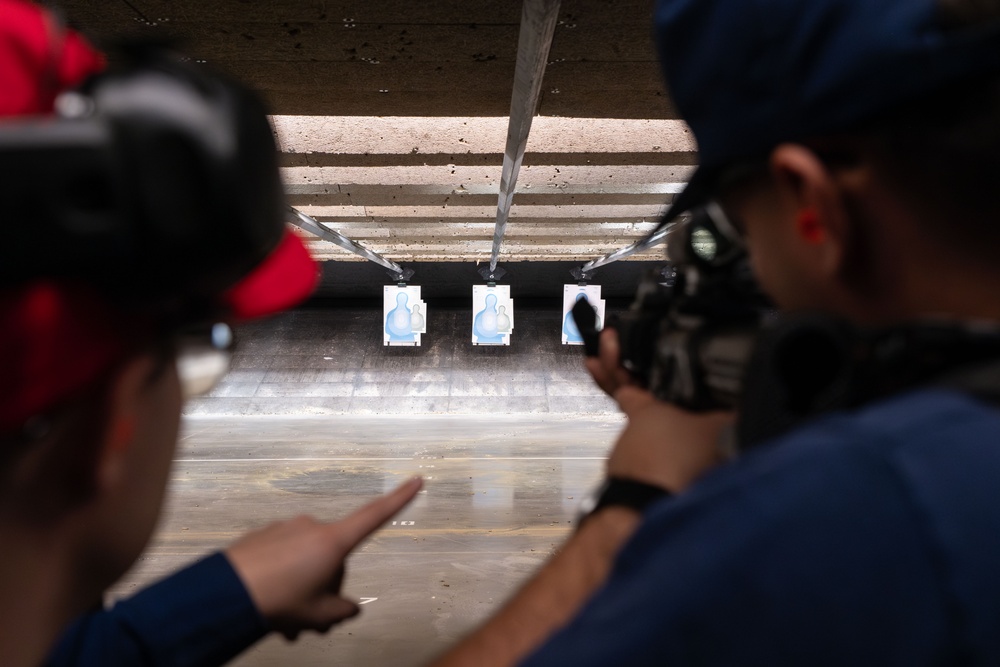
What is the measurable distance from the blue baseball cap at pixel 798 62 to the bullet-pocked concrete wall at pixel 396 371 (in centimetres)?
845

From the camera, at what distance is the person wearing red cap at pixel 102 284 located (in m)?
0.31

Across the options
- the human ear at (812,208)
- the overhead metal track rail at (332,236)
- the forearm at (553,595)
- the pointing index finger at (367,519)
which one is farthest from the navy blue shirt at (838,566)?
the overhead metal track rail at (332,236)

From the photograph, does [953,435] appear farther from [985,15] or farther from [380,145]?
[380,145]

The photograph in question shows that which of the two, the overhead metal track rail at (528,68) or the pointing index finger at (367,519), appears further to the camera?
the overhead metal track rail at (528,68)

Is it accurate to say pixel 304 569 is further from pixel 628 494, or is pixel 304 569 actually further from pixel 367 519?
pixel 628 494

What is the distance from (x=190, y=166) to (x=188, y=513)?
171 inches

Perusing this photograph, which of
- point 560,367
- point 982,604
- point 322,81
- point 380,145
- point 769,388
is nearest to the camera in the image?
point 982,604

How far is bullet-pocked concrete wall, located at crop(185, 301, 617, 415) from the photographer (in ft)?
29.6

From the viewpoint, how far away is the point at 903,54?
0.38m

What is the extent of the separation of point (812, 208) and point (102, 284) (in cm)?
43

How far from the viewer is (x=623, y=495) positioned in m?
0.63

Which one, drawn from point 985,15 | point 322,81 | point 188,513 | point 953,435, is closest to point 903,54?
point 985,15

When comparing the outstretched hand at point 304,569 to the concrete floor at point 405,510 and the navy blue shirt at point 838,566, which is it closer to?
the navy blue shirt at point 838,566

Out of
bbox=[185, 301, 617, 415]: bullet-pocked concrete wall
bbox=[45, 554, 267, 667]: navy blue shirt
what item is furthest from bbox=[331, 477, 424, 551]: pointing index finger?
bbox=[185, 301, 617, 415]: bullet-pocked concrete wall
